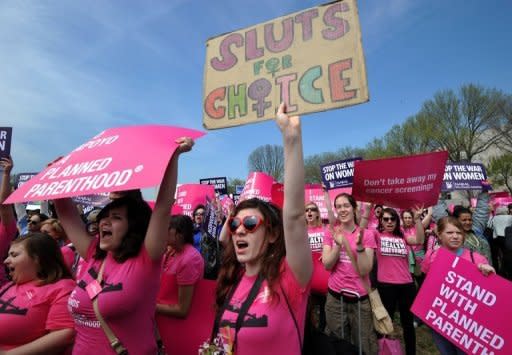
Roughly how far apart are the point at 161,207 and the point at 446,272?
2494 mm

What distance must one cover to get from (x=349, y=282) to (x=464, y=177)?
217 inches

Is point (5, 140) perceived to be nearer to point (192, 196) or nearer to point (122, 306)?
point (122, 306)

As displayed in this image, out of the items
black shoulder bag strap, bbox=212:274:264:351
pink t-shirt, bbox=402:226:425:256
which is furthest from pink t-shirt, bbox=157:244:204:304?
pink t-shirt, bbox=402:226:425:256

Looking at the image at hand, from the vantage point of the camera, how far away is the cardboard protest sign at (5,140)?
4141mm

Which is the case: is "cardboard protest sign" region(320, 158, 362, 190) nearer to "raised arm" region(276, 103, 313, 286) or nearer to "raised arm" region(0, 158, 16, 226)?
"raised arm" region(0, 158, 16, 226)

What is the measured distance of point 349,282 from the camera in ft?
12.3

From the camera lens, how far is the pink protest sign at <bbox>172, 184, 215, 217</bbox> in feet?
23.4

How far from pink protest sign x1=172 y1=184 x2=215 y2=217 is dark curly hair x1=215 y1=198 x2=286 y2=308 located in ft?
16.3

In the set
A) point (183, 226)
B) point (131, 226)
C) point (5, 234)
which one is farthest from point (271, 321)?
point (5, 234)

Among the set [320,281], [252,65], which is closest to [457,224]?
[320,281]

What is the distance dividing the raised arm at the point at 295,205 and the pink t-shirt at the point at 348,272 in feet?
7.24

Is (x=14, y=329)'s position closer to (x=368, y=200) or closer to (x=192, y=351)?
(x=192, y=351)

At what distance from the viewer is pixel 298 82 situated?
2184 millimetres

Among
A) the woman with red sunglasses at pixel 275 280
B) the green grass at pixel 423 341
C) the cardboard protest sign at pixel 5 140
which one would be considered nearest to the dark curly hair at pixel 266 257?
the woman with red sunglasses at pixel 275 280
